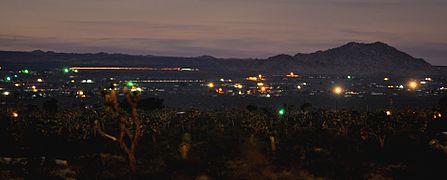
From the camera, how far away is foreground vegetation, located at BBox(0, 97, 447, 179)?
3447cm

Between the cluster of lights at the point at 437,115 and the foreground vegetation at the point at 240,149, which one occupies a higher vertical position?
the cluster of lights at the point at 437,115

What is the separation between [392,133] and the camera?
5153 cm

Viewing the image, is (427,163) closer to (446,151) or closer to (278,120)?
(446,151)

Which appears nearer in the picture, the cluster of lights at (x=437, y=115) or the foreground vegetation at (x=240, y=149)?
the foreground vegetation at (x=240, y=149)

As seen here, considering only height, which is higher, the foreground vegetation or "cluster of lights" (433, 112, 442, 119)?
"cluster of lights" (433, 112, 442, 119)

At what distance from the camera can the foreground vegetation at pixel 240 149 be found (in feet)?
113

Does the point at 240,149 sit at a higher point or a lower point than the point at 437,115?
lower

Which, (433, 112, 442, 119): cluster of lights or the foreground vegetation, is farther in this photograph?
(433, 112, 442, 119): cluster of lights

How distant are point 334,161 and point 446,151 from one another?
8.02 meters

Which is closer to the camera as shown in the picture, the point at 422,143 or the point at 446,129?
the point at 422,143

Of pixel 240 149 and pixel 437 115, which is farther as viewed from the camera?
pixel 437 115

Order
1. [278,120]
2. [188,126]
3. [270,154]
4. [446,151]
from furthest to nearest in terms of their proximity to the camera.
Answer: [278,120], [188,126], [270,154], [446,151]

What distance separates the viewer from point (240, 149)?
147ft

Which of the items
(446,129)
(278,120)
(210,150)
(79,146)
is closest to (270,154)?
(210,150)
